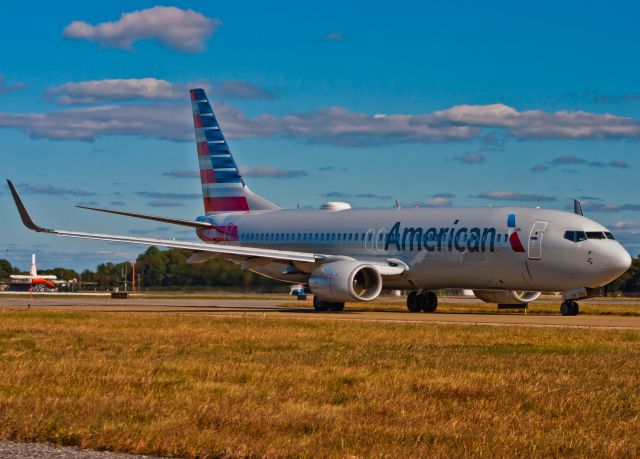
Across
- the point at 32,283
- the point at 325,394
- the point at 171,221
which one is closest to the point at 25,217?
the point at 171,221

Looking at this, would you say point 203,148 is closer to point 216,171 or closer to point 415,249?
point 216,171

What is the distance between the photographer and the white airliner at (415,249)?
3516cm

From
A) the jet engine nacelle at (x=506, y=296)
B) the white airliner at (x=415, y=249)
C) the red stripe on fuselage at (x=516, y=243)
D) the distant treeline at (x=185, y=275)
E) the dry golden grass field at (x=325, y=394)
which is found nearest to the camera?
the dry golden grass field at (x=325, y=394)

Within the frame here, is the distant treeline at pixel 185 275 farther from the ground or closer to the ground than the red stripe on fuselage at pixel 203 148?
closer to the ground

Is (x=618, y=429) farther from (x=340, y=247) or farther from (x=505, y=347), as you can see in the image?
(x=340, y=247)

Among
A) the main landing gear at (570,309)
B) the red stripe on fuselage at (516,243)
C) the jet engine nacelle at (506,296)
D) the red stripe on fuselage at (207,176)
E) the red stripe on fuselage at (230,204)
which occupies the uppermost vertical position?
the red stripe on fuselage at (207,176)

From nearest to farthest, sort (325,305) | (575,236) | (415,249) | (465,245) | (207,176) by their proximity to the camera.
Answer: (575,236) < (465,245) < (415,249) < (325,305) < (207,176)

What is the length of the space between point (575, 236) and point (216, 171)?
1960 cm

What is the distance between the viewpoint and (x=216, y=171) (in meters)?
49.5

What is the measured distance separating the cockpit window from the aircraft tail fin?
16.7 meters

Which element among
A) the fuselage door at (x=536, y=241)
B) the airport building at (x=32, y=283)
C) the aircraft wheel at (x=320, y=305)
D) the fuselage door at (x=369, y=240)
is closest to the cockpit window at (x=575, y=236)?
the fuselage door at (x=536, y=241)

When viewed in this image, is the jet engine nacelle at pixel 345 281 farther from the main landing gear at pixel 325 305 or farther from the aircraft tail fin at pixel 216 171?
the aircraft tail fin at pixel 216 171

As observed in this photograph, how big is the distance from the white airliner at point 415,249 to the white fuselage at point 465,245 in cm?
4

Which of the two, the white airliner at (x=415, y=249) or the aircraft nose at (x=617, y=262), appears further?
the white airliner at (x=415, y=249)
